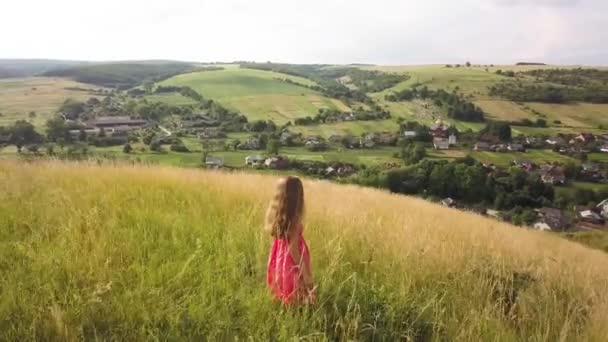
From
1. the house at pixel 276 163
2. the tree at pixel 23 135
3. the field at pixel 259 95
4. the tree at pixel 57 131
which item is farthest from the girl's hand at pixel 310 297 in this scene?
the field at pixel 259 95

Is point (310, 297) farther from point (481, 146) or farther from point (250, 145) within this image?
point (481, 146)

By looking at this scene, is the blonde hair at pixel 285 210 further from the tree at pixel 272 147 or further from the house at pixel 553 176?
the house at pixel 553 176

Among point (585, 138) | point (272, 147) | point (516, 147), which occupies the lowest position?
point (516, 147)

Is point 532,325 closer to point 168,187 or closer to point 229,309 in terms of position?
point 229,309

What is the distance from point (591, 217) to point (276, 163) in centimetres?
A: 2554

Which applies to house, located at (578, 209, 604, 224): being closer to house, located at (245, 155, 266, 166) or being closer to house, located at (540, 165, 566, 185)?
house, located at (540, 165, 566, 185)

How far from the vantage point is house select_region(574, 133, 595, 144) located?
62450mm

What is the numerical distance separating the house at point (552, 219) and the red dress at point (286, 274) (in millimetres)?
32881

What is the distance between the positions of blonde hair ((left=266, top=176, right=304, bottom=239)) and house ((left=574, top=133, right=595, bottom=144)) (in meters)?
70.1

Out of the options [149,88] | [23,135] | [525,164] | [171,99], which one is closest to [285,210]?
[23,135]

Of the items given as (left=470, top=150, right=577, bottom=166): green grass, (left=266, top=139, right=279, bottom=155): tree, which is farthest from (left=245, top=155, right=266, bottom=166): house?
(left=470, top=150, right=577, bottom=166): green grass

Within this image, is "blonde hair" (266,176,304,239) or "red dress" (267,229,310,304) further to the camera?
"blonde hair" (266,176,304,239)

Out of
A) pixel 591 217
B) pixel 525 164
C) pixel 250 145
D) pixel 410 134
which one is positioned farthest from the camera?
pixel 410 134

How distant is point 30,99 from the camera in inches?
2389
